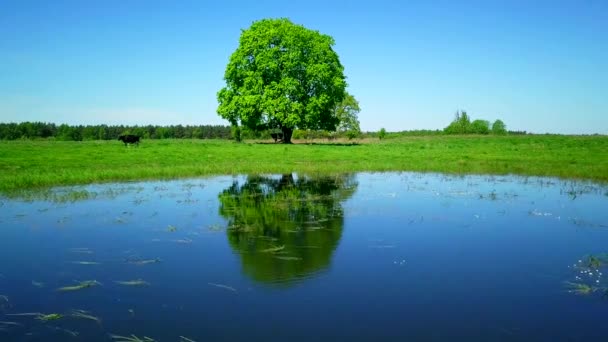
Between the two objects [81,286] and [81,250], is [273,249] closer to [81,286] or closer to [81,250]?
[81,286]

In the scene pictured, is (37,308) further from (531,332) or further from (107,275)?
(531,332)

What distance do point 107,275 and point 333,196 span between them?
37.5 ft

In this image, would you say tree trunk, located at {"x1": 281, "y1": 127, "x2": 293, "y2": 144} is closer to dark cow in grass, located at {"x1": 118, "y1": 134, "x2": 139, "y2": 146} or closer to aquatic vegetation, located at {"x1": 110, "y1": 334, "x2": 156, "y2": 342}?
dark cow in grass, located at {"x1": 118, "y1": 134, "x2": 139, "y2": 146}

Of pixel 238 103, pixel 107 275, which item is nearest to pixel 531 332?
pixel 107 275

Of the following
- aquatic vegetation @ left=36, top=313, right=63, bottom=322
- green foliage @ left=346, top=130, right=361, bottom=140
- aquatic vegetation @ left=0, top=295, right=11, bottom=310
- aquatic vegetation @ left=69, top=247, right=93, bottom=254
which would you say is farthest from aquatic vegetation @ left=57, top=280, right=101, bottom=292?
green foliage @ left=346, top=130, right=361, bottom=140

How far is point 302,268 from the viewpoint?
9.38 m

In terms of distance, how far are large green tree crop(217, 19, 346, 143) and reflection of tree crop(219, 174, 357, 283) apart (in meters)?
28.2

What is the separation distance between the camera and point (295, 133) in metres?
86.8

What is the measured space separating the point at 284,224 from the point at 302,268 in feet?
14.2

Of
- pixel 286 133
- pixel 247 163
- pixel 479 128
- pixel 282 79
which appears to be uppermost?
pixel 282 79

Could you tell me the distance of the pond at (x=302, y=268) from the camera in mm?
6672

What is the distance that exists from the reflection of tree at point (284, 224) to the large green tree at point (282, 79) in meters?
28.2

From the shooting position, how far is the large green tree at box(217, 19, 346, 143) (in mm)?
50531

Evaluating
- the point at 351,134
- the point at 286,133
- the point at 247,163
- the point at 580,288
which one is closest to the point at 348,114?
the point at 351,134
